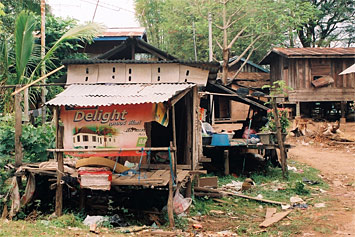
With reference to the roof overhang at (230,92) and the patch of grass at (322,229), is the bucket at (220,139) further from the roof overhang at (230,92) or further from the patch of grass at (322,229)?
the patch of grass at (322,229)

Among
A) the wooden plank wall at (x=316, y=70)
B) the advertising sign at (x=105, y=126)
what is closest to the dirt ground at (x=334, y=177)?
the wooden plank wall at (x=316, y=70)

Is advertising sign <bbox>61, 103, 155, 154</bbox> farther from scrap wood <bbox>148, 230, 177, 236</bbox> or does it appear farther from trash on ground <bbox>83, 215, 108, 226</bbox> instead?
scrap wood <bbox>148, 230, 177, 236</bbox>

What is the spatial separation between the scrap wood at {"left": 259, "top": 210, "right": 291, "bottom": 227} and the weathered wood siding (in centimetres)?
1505

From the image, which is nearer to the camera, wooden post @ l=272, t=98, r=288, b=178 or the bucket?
wooden post @ l=272, t=98, r=288, b=178

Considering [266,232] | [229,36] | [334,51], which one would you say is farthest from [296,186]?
[229,36]

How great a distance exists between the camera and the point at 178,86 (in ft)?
28.0

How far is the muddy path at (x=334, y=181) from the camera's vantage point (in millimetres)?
7293

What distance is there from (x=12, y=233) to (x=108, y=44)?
12389 mm

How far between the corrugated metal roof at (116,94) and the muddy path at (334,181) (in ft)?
13.2

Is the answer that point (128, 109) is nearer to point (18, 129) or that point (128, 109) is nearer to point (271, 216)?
point (18, 129)

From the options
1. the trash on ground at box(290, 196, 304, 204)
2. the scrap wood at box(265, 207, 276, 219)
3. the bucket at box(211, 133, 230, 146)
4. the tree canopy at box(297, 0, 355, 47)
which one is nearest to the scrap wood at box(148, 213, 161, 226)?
the scrap wood at box(265, 207, 276, 219)

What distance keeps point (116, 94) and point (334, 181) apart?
7740 mm

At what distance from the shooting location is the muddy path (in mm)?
7293

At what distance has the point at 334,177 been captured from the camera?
12055mm
